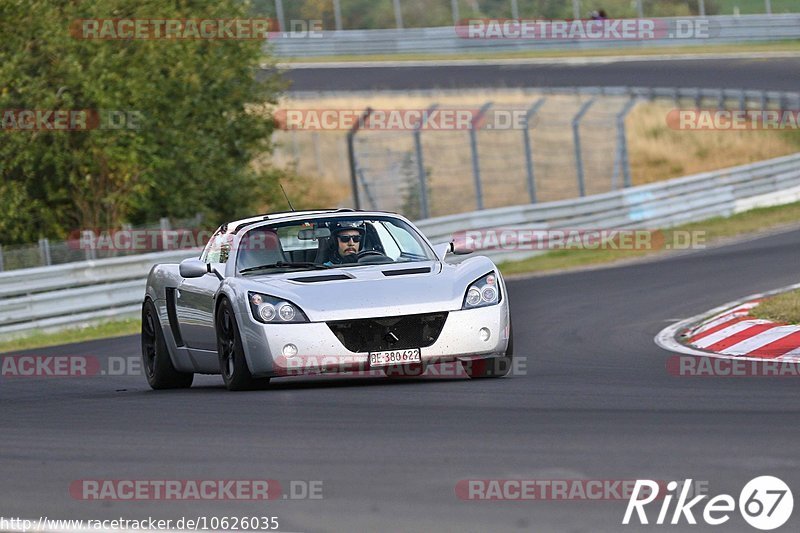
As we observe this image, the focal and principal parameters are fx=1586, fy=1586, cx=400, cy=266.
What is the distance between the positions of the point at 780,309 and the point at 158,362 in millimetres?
5385

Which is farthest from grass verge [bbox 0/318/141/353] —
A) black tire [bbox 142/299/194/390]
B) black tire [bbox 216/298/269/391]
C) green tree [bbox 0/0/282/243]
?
black tire [bbox 216/298/269/391]

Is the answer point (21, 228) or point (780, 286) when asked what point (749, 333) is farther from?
point (21, 228)

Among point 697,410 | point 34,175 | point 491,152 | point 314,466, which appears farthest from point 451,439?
point 491,152

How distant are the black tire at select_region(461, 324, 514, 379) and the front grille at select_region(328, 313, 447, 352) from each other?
0.69m

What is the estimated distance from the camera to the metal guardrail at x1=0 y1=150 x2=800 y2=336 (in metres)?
21.3

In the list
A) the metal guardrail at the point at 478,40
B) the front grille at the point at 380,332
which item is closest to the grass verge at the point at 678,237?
the front grille at the point at 380,332

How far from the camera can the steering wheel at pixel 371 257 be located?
11.5 meters

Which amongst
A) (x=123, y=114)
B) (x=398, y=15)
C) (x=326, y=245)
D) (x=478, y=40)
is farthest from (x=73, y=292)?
(x=478, y=40)

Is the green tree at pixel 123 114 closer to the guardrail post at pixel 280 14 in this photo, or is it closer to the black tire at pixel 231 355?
the black tire at pixel 231 355

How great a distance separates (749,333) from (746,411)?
5.02m

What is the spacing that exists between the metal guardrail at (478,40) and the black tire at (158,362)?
42445 mm

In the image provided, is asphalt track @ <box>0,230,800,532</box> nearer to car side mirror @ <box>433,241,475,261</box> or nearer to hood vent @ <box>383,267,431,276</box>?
hood vent @ <box>383,267,431,276</box>

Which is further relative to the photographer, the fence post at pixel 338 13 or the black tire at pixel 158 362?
the fence post at pixel 338 13

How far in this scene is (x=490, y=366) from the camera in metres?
11.1
